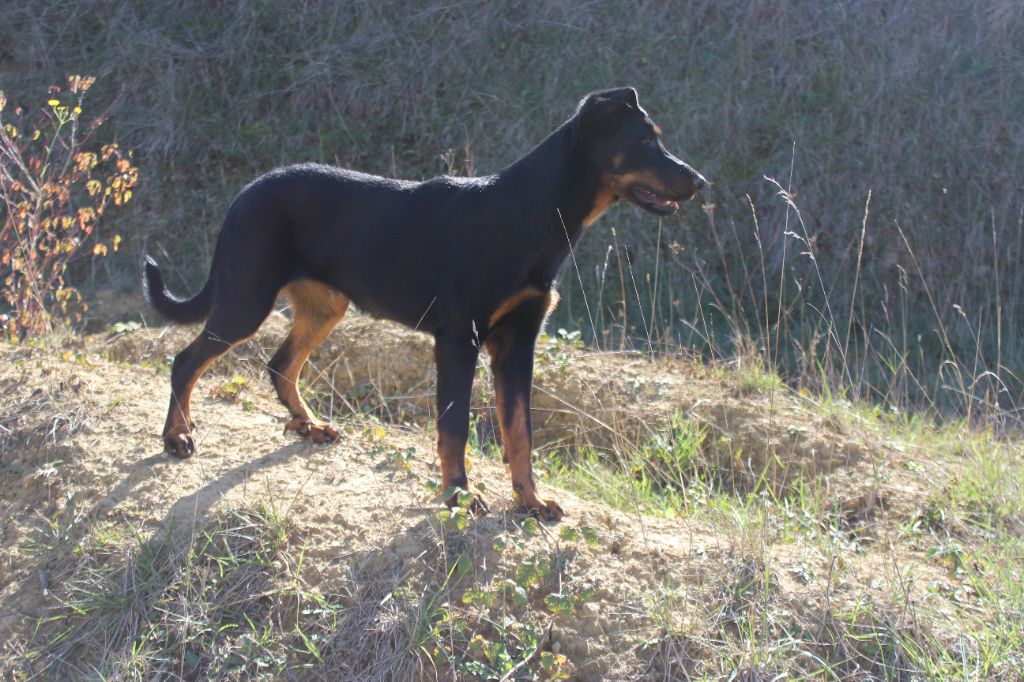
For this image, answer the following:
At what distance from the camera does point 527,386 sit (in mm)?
4133

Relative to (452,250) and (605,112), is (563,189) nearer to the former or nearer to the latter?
(605,112)

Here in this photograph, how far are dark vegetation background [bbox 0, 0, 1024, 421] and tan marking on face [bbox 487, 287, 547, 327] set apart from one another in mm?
4054

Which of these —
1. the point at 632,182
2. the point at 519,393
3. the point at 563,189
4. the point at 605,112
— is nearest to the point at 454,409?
the point at 519,393

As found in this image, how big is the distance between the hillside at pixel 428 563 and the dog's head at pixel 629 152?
1281 millimetres

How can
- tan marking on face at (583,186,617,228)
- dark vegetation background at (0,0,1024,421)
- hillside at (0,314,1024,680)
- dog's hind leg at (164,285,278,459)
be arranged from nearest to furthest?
hillside at (0,314,1024,680) → tan marking on face at (583,186,617,228) → dog's hind leg at (164,285,278,459) → dark vegetation background at (0,0,1024,421)

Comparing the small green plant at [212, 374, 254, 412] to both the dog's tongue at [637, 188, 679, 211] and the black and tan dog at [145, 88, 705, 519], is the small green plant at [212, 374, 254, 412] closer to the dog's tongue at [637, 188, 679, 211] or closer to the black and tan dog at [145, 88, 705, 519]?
the black and tan dog at [145, 88, 705, 519]

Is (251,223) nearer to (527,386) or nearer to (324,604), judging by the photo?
(527,386)

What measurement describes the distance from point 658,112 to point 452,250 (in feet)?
17.3

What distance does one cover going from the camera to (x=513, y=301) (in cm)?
396

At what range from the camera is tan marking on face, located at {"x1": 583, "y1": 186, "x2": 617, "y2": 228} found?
4.02m

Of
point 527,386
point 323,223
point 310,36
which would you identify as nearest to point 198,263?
point 310,36

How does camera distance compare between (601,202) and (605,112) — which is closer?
(605,112)

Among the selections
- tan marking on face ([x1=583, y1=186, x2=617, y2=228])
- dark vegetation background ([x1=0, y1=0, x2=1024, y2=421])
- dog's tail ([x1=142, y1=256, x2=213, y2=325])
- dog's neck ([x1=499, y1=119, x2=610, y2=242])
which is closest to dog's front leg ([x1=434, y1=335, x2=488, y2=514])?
dog's neck ([x1=499, y1=119, x2=610, y2=242])

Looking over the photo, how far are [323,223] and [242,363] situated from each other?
2029mm
